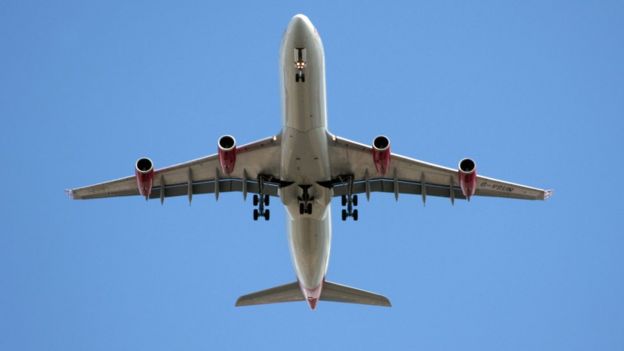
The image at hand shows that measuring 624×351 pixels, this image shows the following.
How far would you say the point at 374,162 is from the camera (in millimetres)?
34844

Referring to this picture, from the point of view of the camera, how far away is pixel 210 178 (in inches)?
1545

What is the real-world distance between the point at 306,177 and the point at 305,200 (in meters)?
1.11

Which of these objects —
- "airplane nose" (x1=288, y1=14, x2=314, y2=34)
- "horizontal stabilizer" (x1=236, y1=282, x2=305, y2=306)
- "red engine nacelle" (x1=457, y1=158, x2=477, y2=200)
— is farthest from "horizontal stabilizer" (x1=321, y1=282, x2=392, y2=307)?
"airplane nose" (x1=288, y1=14, x2=314, y2=34)

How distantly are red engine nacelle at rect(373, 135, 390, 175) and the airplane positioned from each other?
38 mm

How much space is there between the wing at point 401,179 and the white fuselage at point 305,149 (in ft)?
3.53

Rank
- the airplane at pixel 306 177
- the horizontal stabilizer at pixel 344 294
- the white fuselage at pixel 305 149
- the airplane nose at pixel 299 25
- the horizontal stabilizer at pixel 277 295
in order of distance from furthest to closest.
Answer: the horizontal stabilizer at pixel 344 294
the horizontal stabilizer at pixel 277 295
the airplane at pixel 306 177
the white fuselage at pixel 305 149
the airplane nose at pixel 299 25

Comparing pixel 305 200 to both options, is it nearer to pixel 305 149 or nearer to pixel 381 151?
pixel 305 149

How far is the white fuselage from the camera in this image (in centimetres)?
3219

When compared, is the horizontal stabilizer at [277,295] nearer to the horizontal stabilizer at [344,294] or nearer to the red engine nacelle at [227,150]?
the horizontal stabilizer at [344,294]

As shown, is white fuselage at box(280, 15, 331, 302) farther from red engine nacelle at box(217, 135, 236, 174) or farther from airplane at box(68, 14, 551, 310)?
red engine nacelle at box(217, 135, 236, 174)

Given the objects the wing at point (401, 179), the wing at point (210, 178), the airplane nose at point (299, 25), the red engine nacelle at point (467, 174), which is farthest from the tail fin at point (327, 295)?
the airplane nose at point (299, 25)

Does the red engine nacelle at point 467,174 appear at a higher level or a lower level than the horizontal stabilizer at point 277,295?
higher

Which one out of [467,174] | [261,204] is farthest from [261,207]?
[467,174]

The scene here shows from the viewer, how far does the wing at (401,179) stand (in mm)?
36344
